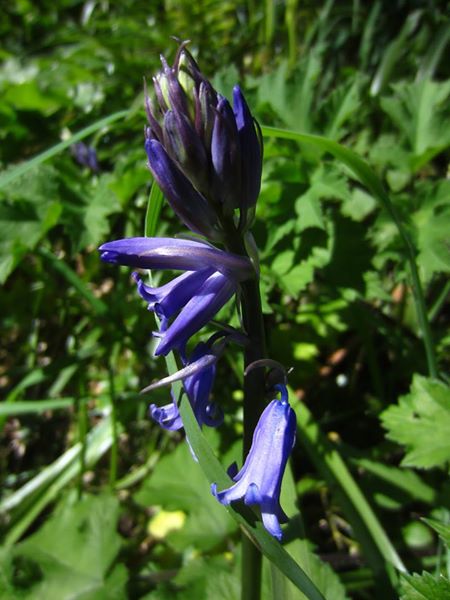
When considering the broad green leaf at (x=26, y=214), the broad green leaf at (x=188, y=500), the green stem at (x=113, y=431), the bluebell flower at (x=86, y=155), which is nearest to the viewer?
the broad green leaf at (x=188, y=500)

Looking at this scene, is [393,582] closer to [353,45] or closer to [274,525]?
[274,525]

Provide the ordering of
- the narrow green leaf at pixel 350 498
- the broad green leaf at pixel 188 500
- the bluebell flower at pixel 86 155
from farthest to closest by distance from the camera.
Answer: the bluebell flower at pixel 86 155 < the broad green leaf at pixel 188 500 < the narrow green leaf at pixel 350 498

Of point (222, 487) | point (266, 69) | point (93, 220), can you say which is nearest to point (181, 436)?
point (93, 220)

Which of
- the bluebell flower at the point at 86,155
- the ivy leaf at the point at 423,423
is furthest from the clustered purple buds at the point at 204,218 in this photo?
the bluebell flower at the point at 86,155

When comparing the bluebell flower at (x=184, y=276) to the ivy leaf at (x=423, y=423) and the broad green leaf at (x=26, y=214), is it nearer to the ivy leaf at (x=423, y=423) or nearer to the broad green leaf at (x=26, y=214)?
the ivy leaf at (x=423, y=423)

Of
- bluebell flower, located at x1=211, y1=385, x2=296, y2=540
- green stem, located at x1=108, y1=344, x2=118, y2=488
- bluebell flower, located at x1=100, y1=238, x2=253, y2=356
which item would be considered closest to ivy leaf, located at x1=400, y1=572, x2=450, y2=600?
bluebell flower, located at x1=211, y1=385, x2=296, y2=540

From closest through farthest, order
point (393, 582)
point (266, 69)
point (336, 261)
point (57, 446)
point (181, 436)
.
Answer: point (393, 582) → point (336, 261) → point (181, 436) → point (57, 446) → point (266, 69)
